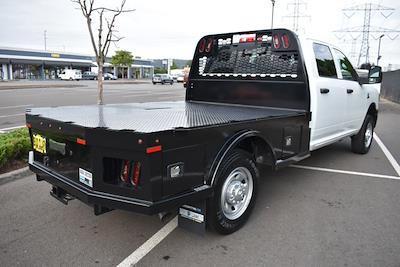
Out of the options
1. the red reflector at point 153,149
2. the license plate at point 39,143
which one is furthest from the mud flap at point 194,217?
the license plate at point 39,143

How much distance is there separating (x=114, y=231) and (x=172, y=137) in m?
1.56

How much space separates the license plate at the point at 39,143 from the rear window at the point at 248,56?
2970 mm

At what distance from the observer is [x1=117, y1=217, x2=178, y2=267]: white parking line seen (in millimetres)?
3059

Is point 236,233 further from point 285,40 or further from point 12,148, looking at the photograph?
point 12,148

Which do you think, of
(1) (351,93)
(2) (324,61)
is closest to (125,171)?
(2) (324,61)

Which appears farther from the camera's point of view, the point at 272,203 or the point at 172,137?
the point at 272,203

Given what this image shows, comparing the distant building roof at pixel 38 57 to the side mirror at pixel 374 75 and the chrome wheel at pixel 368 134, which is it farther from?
the side mirror at pixel 374 75

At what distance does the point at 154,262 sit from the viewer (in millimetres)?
3059

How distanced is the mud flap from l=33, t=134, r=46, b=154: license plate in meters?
1.54

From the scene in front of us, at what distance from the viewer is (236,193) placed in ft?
11.6

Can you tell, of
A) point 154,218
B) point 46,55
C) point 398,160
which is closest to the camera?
point 154,218

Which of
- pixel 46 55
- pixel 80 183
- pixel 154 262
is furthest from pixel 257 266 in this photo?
pixel 46 55

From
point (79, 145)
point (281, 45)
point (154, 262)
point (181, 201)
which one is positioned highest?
point (281, 45)

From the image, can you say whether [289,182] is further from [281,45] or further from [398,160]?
[398,160]
